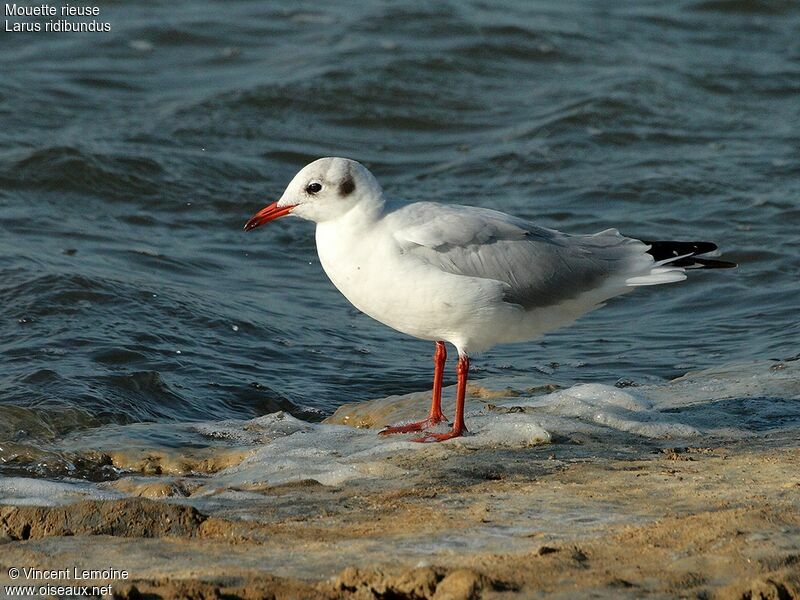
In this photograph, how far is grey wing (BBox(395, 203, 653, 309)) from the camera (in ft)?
20.2

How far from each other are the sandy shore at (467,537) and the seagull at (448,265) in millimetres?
1019

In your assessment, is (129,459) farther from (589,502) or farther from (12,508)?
(589,502)

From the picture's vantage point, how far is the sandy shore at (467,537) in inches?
149

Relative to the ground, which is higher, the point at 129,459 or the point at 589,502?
the point at 589,502

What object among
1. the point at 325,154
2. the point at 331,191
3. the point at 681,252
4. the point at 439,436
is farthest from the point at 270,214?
the point at 325,154

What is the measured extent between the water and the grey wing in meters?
1.82

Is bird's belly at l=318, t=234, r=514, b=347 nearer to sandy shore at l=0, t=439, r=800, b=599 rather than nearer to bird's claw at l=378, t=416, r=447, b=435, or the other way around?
bird's claw at l=378, t=416, r=447, b=435

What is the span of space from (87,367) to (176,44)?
9.57 m

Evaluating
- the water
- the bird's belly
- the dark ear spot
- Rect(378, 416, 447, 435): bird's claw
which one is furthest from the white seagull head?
the water

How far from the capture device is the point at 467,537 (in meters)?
4.29

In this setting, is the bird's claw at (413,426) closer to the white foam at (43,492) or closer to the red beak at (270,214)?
the red beak at (270,214)

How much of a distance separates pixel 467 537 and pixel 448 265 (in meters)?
2.09

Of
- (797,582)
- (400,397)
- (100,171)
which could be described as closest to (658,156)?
(100,171)

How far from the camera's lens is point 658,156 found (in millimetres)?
13828
